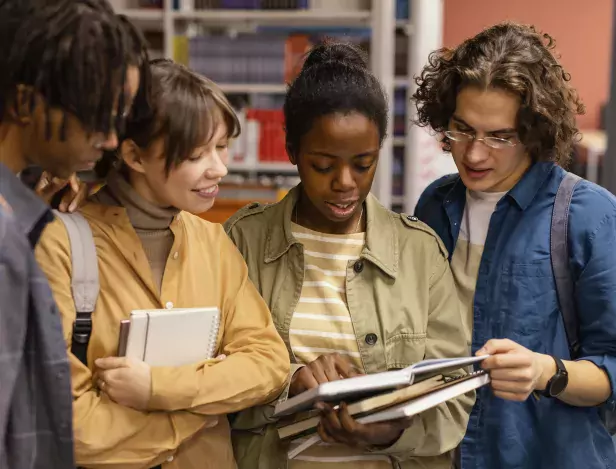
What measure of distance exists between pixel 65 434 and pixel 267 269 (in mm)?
567

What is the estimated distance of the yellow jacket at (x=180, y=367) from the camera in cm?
119

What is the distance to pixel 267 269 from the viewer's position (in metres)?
1.52

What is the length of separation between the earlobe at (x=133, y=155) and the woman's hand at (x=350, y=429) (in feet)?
1.73

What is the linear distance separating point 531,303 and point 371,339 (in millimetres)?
375

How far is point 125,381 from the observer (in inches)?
46.6

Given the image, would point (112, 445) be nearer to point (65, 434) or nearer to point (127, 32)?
point (65, 434)

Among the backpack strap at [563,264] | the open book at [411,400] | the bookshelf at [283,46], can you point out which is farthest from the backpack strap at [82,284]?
the bookshelf at [283,46]

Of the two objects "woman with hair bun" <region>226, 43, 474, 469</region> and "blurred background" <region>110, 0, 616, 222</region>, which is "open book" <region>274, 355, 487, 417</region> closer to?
"woman with hair bun" <region>226, 43, 474, 469</region>

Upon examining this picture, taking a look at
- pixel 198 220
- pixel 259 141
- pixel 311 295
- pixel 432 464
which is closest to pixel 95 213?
pixel 198 220

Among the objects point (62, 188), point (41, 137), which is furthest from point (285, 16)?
point (41, 137)

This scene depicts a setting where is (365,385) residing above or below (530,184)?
below

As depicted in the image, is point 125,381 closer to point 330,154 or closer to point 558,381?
point 330,154

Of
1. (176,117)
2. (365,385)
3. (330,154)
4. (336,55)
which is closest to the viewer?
(365,385)

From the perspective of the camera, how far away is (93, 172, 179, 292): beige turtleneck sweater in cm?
132
